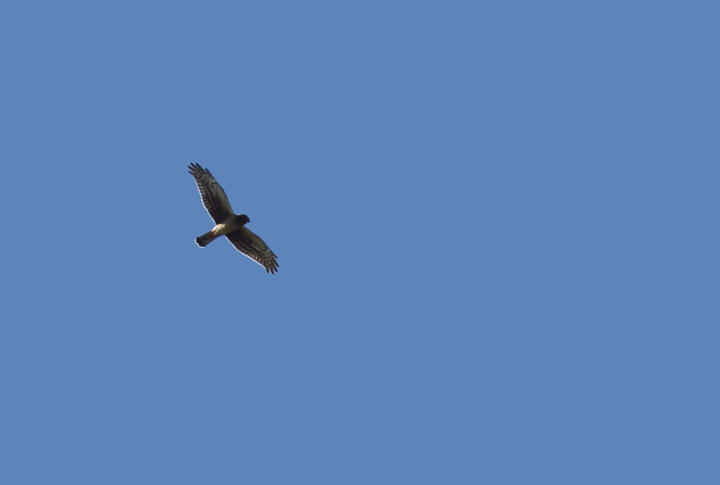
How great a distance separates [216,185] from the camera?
29.0 m

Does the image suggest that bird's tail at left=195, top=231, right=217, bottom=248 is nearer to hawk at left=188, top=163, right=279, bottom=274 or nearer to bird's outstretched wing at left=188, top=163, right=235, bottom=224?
hawk at left=188, top=163, right=279, bottom=274

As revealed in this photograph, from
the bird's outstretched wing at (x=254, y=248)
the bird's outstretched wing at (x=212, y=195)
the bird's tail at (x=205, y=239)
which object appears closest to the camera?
the bird's tail at (x=205, y=239)

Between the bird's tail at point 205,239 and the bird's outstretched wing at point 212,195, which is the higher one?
the bird's outstretched wing at point 212,195

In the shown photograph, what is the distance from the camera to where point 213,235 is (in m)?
28.5

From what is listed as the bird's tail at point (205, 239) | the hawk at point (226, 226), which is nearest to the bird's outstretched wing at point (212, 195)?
the hawk at point (226, 226)

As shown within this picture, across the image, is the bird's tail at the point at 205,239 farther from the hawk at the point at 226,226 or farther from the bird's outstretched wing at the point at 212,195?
the bird's outstretched wing at the point at 212,195

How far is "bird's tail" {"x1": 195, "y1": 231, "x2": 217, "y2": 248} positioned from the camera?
28.4m

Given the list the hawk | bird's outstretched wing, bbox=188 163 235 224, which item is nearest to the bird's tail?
the hawk

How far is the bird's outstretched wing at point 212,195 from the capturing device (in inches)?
1139

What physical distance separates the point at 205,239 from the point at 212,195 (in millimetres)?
1575

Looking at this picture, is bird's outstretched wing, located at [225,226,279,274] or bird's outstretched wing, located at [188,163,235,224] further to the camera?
bird's outstretched wing, located at [225,226,279,274]

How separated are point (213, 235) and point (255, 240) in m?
1.73

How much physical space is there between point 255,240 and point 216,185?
7.35 ft

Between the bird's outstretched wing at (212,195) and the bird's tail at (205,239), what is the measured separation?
0.63 meters
